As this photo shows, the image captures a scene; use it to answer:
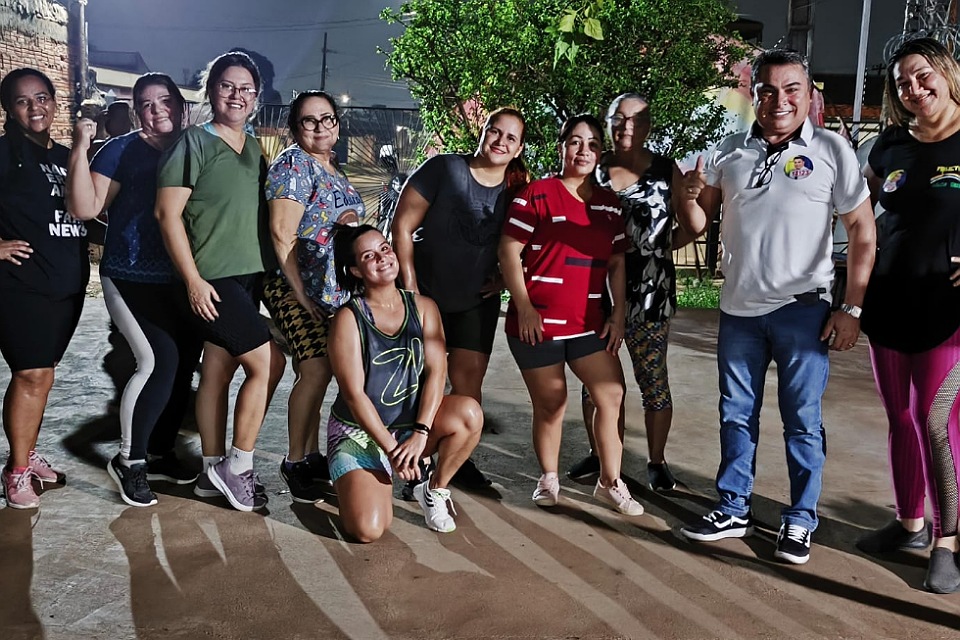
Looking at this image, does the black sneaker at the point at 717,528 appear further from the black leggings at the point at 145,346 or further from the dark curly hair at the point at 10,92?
the dark curly hair at the point at 10,92

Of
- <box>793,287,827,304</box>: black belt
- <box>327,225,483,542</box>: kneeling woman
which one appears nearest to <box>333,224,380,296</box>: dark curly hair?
<box>327,225,483,542</box>: kneeling woman

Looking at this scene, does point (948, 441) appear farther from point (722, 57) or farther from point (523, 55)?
point (722, 57)

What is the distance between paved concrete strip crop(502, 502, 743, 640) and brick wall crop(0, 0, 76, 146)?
963cm

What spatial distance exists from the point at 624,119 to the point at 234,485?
2097mm

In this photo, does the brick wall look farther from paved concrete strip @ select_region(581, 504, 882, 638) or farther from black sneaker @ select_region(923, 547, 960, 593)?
black sneaker @ select_region(923, 547, 960, 593)

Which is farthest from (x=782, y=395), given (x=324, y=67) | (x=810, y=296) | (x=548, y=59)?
(x=324, y=67)

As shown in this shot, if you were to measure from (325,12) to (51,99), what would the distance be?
85.1 ft

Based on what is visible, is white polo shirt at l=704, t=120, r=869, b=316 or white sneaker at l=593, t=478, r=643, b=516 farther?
white sneaker at l=593, t=478, r=643, b=516

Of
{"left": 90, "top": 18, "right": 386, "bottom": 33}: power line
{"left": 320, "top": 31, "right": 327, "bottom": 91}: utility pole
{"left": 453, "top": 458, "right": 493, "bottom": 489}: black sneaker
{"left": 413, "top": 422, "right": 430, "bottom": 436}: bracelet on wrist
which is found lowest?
{"left": 453, "top": 458, "right": 493, "bottom": 489}: black sneaker

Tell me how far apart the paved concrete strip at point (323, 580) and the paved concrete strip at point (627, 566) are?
0.86 m

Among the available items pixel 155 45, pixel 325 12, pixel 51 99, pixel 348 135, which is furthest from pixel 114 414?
pixel 325 12

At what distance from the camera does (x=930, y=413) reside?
9.85 ft

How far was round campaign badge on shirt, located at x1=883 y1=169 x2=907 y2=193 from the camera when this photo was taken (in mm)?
3020

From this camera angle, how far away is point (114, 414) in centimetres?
500
